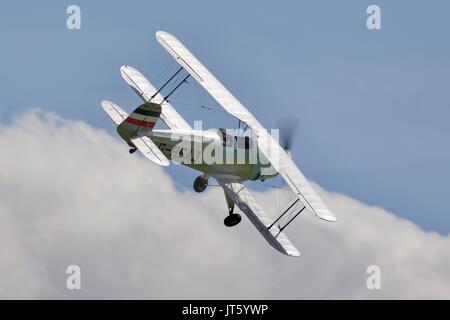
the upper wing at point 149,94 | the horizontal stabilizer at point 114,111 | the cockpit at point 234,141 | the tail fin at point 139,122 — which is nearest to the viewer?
the tail fin at point 139,122

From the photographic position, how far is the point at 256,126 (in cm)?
4400

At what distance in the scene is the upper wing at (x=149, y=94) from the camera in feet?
159

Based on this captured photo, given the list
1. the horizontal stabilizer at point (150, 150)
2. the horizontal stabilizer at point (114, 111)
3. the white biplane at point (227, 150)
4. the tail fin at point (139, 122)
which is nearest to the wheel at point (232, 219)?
the white biplane at point (227, 150)

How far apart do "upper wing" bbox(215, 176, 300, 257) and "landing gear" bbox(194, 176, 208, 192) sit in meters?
0.48

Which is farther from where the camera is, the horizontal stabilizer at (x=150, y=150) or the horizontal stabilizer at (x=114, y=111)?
the horizontal stabilizer at (x=114, y=111)

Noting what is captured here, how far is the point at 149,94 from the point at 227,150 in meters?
6.29

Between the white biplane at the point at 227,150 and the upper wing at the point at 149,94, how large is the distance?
1.68m

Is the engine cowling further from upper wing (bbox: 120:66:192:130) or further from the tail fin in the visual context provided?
upper wing (bbox: 120:66:192:130)

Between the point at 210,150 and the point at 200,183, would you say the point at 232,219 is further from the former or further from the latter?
the point at 210,150

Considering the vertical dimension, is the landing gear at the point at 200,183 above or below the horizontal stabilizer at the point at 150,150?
below

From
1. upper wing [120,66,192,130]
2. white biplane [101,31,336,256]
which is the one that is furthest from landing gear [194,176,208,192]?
upper wing [120,66,192,130]

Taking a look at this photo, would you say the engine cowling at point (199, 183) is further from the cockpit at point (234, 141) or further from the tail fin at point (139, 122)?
the tail fin at point (139, 122)

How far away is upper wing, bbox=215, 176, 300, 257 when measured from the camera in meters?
43.7
